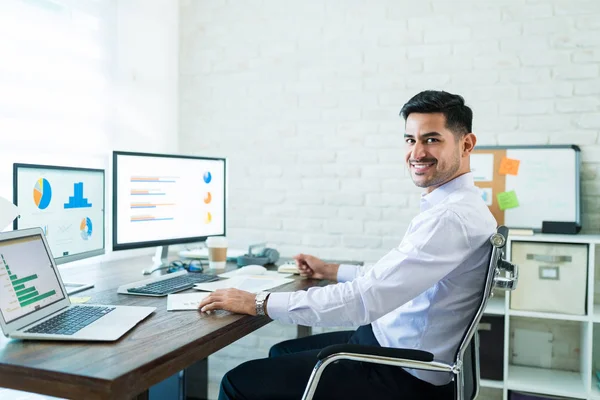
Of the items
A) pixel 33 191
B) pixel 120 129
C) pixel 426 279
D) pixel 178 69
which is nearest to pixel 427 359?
pixel 426 279

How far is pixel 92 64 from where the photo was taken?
2.69m

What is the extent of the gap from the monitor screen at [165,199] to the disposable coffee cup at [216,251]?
0.09 meters

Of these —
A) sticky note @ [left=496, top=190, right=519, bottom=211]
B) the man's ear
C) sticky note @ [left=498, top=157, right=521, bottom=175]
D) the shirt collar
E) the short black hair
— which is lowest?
sticky note @ [left=496, top=190, right=519, bottom=211]

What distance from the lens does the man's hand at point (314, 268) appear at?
2168 mm

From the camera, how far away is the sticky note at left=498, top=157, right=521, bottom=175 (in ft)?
8.61

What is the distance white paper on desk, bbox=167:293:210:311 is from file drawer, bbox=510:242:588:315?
1445 mm

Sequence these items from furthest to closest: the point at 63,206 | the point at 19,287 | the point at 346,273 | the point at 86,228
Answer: the point at 346,273, the point at 86,228, the point at 63,206, the point at 19,287

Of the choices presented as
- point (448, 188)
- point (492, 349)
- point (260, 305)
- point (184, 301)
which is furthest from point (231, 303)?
point (492, 349)

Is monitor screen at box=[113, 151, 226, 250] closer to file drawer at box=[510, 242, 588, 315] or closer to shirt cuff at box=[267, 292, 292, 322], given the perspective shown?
shirt cuff at box=[267, 292, 292, 322]

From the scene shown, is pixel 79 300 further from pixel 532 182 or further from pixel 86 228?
pixel 532 182

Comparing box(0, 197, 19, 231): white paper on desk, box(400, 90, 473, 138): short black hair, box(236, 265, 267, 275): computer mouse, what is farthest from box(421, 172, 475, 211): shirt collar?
box(0, 197, 19, 231): white paper on desk

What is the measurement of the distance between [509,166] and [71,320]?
6.76ft

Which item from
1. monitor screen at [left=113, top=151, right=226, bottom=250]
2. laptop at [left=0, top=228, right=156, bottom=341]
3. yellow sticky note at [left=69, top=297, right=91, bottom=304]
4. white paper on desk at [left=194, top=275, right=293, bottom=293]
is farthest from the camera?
monitor screen at [left=113, top=151, right=226, bottom=250]

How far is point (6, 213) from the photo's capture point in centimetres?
150
